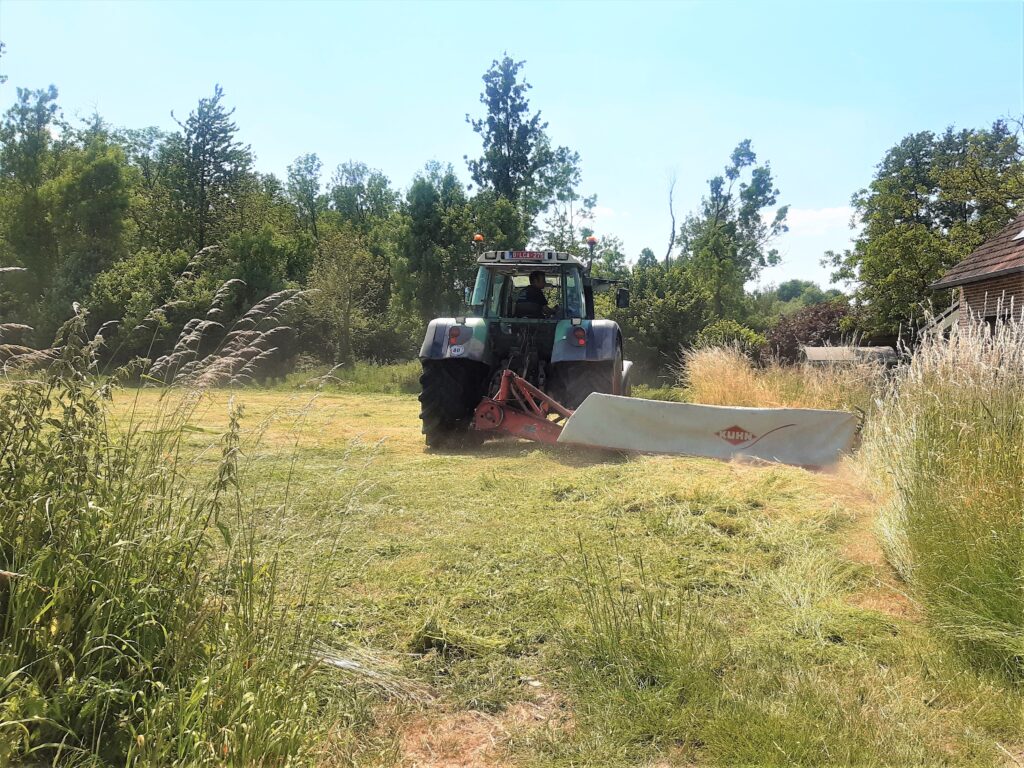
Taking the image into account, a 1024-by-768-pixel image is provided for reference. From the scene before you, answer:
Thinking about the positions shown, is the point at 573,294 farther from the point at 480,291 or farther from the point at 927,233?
the point at 927,233

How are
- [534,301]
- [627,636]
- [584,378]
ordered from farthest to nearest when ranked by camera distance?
[534,301]
[584,378]
[627,636]

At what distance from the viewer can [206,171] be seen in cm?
2358

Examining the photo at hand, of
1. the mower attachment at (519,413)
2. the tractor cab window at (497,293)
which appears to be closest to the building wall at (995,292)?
the tractor cab window at (497,293)

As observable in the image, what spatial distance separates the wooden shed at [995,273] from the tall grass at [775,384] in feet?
12.8

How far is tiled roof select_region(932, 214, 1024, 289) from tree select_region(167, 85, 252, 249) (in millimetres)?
21014

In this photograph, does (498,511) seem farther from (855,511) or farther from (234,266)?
(234,266)

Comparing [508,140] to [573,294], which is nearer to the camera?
[573,294]

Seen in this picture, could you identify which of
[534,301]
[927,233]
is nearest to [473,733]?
[534,301]

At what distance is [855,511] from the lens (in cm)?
472

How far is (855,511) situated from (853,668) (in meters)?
2.35

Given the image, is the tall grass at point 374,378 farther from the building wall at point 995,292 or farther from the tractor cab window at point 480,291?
the building wall at point 995,292

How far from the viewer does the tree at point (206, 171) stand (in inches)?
906

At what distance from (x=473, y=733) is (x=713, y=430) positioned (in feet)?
16.8

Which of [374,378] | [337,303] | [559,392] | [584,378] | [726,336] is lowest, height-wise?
[374,378]
